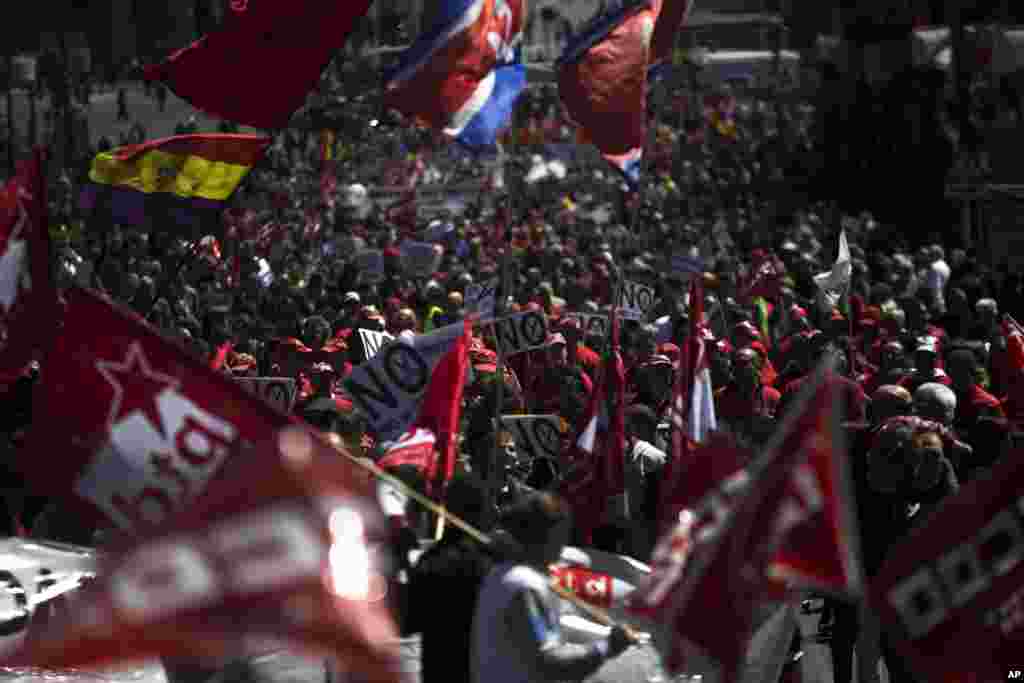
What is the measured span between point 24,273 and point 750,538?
3.01m

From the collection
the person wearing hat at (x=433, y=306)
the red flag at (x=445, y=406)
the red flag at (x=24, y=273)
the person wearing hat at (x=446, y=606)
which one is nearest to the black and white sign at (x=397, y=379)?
the red flag at (x=445, y=406)

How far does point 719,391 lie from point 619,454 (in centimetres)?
244

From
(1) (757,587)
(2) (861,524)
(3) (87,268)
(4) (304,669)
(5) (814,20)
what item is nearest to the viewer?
(1) (757,587)

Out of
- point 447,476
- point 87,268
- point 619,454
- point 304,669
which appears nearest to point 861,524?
point 619,454

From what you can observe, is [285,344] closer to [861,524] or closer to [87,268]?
[87,268]

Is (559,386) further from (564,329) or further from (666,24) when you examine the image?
(666,24)

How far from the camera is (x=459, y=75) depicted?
1197 cm

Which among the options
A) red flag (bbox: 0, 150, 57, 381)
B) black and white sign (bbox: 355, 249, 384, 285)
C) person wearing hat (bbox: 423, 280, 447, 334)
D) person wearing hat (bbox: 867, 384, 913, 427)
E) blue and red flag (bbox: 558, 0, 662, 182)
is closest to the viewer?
red flag (bbox: 0, 150, 57, 381)

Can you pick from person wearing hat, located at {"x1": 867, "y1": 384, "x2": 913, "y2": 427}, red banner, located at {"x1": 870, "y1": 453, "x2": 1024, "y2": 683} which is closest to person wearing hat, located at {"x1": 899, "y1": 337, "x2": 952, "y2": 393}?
person wearing hat, located at {"x1": 867, "y1": 384, "x2": 913, "y2": 427}

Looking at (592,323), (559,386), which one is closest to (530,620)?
(559,386)

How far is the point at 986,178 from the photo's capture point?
22.3 metres

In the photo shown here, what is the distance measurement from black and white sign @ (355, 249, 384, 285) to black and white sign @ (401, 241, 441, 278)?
0.65 metres

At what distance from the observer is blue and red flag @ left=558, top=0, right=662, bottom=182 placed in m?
13.5

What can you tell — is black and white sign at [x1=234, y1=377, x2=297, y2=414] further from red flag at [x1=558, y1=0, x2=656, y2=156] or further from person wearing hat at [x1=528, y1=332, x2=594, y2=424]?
red flag at [x1=558, y1=0, x2=656, y2=156]
